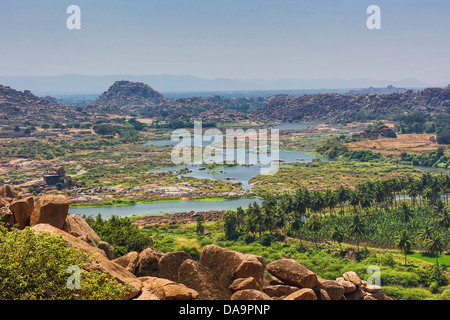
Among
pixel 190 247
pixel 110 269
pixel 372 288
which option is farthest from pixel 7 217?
pixel 190 247

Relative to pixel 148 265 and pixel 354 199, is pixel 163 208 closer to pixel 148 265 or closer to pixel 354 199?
pixel 354 199

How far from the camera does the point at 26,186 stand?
303 feet

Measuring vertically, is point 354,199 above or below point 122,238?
below

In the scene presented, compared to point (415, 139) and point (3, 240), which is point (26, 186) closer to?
point (3, 240)

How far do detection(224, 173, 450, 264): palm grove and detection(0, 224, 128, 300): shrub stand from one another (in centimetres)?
4224

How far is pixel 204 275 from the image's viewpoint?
18.2 m

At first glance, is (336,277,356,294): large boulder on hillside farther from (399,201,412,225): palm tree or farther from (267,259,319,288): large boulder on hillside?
(399,201,412,225): palm tree

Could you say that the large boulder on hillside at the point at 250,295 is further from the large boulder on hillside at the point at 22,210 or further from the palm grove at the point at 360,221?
the palm grove at the point at 360,221

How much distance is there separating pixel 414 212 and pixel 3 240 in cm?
6236

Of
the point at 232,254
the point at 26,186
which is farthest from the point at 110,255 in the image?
the point at 26,186

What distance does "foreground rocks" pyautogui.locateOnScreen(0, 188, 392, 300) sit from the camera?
1688 cm

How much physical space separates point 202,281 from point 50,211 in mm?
10592
